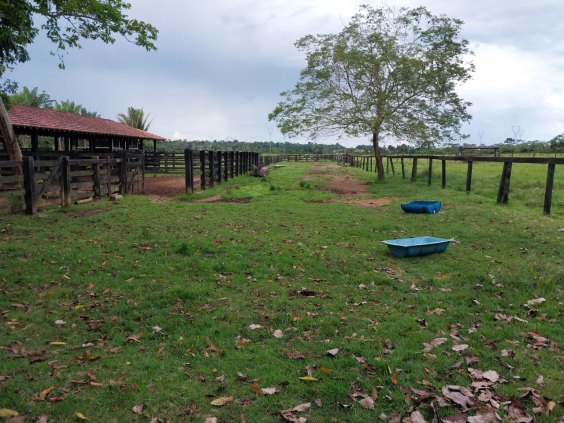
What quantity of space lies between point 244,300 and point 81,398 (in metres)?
2.39

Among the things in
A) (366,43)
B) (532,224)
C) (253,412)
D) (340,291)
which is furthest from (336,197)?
(253,412)

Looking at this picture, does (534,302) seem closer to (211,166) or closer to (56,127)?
(211,166)

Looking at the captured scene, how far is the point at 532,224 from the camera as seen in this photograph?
9.63 meters

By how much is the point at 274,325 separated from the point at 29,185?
9.01 m

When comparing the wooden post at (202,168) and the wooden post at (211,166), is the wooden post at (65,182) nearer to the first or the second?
the wooden post at (202,168)

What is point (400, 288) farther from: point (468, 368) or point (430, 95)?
point (430, 95)

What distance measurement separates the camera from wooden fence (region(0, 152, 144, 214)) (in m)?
10.9

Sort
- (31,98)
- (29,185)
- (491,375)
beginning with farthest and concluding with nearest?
(31,98) < (29,185) < (491,375)

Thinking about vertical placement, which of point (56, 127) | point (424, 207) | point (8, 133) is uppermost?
point (56, 127)

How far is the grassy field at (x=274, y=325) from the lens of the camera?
133 inches

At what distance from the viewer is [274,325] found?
4832mm

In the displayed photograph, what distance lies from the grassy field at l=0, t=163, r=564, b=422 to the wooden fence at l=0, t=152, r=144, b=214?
1.82 m

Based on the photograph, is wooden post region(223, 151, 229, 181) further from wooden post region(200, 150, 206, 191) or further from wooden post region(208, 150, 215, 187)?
wooden post region(200, 150, 206, 191)

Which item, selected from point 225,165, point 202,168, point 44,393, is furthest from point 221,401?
point 225,165
